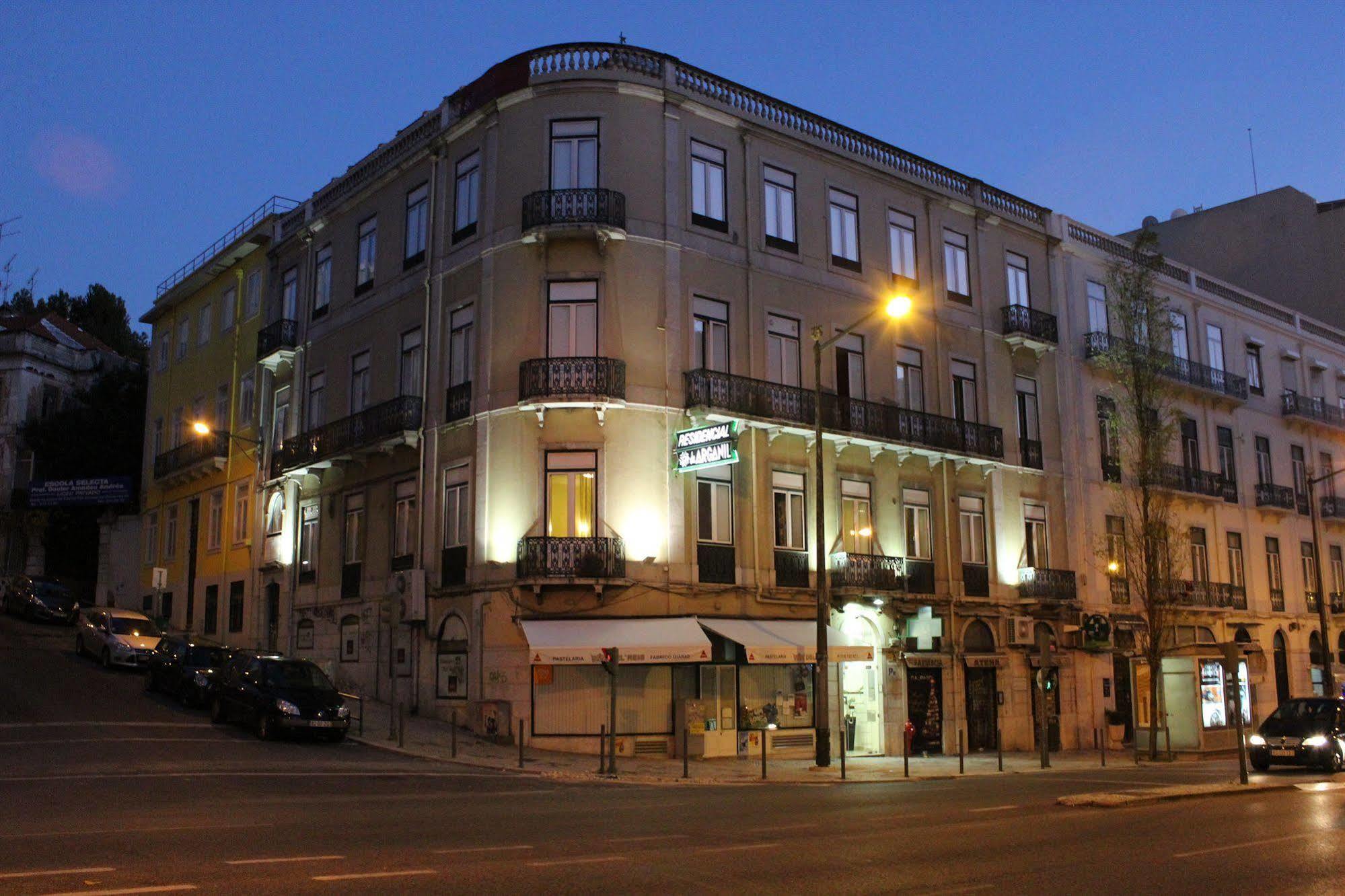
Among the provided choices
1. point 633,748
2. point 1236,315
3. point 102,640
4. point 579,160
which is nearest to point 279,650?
point 102,640

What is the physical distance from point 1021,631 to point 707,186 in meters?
15.6

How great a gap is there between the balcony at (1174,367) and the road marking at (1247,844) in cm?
2337

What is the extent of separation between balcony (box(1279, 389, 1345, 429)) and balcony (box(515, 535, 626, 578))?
3282cm

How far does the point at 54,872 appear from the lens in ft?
31.8

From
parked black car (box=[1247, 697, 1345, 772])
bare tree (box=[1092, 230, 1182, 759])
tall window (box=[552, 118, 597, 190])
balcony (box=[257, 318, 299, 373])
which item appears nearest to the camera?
parked black car (box=[1247, 697, 1345, 772])

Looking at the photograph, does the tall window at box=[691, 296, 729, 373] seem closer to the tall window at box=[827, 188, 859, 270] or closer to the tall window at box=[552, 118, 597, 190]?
the tall window at box=[552, 118, 597, 190]

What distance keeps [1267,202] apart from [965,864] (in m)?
51.5

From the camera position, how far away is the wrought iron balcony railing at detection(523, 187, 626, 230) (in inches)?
1113

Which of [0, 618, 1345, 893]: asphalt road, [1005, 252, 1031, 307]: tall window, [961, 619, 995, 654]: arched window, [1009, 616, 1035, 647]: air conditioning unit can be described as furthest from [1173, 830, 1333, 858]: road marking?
[1005, 252, 1031, 307]: tall window

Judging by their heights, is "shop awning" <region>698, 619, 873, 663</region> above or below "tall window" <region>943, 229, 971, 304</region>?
below

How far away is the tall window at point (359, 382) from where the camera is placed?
34.2 meters

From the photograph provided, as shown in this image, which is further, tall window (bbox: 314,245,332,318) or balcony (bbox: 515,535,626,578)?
tall window (bbox: 314,245,332,318)

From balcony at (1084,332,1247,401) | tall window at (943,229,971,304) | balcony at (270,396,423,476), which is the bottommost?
balcony at (270,396,423,476)

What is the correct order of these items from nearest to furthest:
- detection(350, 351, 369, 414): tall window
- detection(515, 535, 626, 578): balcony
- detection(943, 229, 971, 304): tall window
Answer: detection(515, 535, 626, 578): balcony
detection(350, 351, 369, 414): tall window
detection(943, 229, 971, 304): tall window
